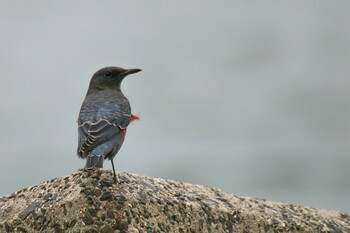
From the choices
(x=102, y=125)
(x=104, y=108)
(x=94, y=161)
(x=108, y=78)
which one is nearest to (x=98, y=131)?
(x=102, y=125)

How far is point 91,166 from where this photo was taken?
775 centimetres

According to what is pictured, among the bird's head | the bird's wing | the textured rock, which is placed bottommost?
the textured rock

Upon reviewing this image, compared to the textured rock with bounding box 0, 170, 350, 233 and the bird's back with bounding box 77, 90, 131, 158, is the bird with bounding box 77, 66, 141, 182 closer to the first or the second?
the bird's back with bounding box 77, 90, 131, 158

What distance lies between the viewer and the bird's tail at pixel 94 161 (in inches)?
307

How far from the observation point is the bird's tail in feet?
25.6

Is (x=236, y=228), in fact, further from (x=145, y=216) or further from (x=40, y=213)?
(x=40, y=213)

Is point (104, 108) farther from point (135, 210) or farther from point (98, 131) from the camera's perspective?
point (135, 210)

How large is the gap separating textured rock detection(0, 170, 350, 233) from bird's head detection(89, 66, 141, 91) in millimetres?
3919

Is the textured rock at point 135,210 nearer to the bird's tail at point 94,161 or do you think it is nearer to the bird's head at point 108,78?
the bird's tail at point 94,161

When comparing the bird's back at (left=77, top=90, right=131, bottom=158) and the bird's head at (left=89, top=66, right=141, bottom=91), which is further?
the bird's head at (left=89, top=66, right=141, bottom=91)

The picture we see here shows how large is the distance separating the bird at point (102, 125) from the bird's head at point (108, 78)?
198 millimetres

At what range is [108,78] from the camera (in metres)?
11.2

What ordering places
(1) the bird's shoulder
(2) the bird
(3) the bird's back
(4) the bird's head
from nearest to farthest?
A: (2) the bird < (3) the bird's back < (1) the bird's shoulder < (4) the bird's head

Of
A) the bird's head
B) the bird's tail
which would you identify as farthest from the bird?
the bird's head
